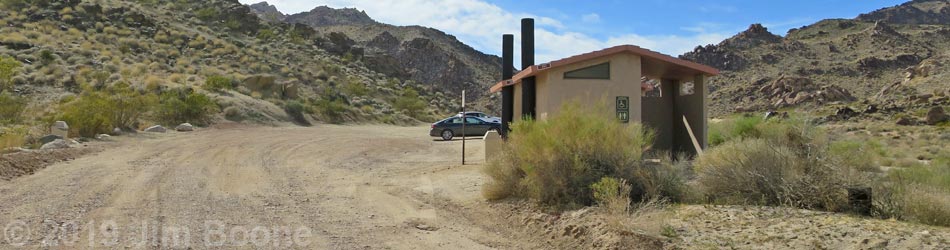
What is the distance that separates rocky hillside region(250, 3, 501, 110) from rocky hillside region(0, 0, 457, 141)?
2257 millimetres

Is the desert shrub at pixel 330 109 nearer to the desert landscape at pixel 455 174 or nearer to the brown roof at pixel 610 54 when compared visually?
the desert landscape at pixel 455 174

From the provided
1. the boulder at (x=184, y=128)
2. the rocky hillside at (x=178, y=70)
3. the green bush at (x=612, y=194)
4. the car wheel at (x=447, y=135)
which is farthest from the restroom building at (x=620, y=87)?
the boulder at (x=184, y=128)

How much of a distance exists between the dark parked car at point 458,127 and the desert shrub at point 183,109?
35.9ft

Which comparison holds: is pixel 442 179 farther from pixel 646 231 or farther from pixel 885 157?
pixel 885 157

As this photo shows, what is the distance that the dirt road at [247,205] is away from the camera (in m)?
7.43

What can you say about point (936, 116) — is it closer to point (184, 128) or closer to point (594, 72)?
point (594, 72)

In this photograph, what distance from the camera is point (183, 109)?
29.2m

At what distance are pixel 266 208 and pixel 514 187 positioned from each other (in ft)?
12.5

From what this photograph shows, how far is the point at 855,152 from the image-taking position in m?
11.7

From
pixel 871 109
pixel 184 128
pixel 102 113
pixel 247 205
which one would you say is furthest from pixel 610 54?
pixel 871 109

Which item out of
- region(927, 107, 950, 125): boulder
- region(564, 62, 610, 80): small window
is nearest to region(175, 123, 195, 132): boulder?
region(564, 62, 610, 80): small window

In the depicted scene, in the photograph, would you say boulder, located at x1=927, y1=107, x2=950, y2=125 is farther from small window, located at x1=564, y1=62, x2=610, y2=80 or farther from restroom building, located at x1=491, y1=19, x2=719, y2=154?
small window, located at x1=564, y1=62, x2=610, y2=80

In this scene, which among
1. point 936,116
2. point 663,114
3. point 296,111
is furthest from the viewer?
point 296,111

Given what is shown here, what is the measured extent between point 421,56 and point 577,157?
261 ft
